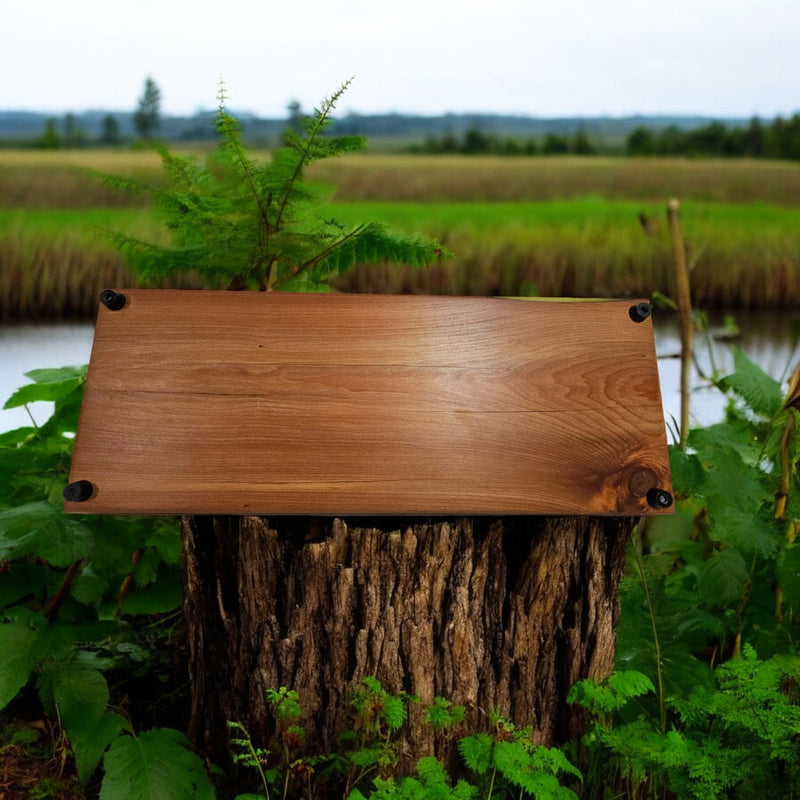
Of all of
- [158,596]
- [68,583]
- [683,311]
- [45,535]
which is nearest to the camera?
[45,535]

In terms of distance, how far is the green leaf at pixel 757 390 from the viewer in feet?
6.66

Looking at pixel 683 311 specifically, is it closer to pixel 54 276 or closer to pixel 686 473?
pixel 686 473

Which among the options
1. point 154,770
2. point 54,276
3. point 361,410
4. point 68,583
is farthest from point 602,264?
point 154,770

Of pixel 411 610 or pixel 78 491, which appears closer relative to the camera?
pixel 78 491

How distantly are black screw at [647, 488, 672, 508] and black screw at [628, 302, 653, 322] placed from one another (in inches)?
12.9

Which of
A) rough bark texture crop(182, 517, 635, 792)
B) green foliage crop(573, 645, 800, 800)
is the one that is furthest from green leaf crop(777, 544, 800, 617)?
rough bark texture crop(182, 517, 635, 792)

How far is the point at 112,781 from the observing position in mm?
1701

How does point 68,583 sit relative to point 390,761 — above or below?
above

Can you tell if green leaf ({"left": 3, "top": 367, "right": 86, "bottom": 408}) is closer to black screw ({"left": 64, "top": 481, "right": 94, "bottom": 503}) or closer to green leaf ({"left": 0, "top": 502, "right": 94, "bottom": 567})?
green leaf ({"left": 0, "top": 502, "right": 94, "bottom": 567})

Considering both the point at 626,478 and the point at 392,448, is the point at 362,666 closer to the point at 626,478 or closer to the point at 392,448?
the point at 392,448

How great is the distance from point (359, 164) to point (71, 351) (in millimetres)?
8384

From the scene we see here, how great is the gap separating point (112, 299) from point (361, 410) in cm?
48

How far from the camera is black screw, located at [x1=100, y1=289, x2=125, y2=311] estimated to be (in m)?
1.67

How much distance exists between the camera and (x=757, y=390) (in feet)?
6.69
